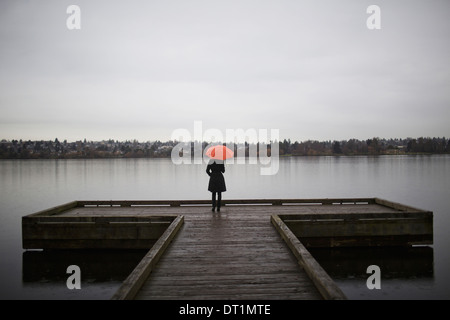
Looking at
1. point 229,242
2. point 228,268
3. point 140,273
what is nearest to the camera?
point 140,273

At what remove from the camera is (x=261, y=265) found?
6020mm

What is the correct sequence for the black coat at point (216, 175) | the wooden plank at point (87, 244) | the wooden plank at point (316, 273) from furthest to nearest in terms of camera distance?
the wooden plank at point (87, 244) → the black coat at point (216, 175) → the wooden plank at point (316, 273)

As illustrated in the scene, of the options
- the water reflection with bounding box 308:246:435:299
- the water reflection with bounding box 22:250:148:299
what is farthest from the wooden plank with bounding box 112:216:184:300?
the water reflection with bounding box 308:246:435:299

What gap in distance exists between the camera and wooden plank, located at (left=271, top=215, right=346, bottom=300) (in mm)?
4420

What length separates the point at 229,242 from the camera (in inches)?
299

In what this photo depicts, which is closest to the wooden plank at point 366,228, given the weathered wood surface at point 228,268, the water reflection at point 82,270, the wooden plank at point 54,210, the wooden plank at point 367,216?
the wooden plank at point 367,216

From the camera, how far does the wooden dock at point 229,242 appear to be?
16.3 feet

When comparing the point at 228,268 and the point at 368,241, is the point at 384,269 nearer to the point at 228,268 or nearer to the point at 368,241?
the point at 368,241

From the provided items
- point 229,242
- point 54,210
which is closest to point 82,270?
point 54,210

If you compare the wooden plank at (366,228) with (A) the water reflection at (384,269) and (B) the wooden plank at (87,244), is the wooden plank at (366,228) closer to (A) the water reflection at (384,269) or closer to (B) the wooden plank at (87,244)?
(A) the water reflection at (384,269)

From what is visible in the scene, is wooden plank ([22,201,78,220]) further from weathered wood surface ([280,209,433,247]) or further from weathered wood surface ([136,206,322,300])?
weathered wood surface ([280,209,433,247])

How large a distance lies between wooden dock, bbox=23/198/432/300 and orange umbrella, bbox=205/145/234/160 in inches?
78.1

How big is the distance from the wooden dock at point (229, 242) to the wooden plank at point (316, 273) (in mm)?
14

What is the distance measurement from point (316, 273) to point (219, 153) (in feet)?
18.2
